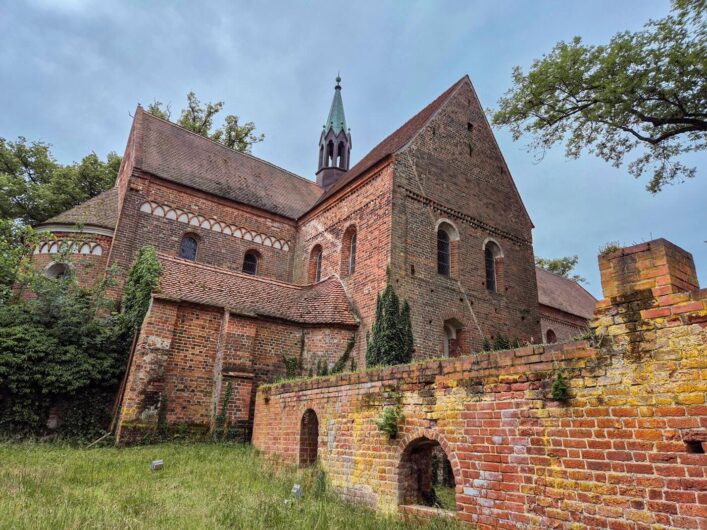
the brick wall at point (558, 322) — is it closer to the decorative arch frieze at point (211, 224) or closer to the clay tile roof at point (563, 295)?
the clay tile roof at point (563, 295)

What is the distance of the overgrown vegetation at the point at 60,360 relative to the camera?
11.0m

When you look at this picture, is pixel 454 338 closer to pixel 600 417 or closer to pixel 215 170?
pixel 600 417

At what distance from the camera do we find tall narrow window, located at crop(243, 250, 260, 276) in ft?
63.2

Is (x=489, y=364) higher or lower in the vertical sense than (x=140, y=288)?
lower

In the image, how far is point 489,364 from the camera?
4.94 meters

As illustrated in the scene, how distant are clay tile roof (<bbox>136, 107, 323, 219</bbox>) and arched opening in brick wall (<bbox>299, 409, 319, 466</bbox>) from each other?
12.9 m

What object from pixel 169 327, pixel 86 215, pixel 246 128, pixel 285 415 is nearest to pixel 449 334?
pixel 285 415

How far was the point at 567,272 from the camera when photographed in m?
37.4

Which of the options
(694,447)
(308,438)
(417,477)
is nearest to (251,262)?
(308,438)

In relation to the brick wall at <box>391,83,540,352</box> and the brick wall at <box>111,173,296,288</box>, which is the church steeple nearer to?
the brick wall at <box>111,173,296,288</box>

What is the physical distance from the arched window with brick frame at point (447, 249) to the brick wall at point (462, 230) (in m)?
0.07

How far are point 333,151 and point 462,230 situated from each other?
15.3 m

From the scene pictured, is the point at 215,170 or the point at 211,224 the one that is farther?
the point at 215,170

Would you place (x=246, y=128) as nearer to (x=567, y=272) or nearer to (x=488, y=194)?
(x=488, y=194)
